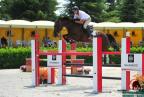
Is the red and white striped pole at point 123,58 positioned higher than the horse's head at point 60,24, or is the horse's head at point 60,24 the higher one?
the horse's head at point 60,24

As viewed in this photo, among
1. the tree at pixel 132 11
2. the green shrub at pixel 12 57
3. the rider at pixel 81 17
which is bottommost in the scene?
the green shrub at pixel 12 57

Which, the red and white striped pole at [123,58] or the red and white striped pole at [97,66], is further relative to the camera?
the red and white striped pole at [97,66]

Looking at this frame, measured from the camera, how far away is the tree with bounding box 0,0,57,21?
60.8m

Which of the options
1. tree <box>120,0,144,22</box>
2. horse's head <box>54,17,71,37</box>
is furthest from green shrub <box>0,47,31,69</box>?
tree <box>120,0,144,22</box>

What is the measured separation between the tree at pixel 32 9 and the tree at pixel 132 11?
9506mm

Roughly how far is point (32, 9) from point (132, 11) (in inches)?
532

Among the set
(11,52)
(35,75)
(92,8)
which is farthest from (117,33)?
(35,75)

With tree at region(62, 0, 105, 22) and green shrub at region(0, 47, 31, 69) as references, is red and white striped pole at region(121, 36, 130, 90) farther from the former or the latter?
tree at region(62, 0, 105, 22)

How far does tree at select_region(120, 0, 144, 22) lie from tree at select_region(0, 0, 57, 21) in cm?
951

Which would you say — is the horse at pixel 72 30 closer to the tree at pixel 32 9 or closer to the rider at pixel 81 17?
the rider at pixel 81 17

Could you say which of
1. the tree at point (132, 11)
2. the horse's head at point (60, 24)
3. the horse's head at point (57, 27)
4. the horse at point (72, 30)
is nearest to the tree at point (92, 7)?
the tree at point (132, 11)

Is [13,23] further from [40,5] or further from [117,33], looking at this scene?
[40,5]

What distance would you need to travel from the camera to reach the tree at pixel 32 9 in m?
60.8

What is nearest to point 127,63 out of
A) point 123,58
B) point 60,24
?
point 123,58
